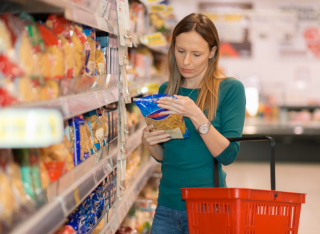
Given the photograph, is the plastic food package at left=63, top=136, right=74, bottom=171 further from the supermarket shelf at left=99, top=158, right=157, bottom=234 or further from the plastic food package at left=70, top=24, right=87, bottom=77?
the supermarket shelf at left=99, top=158, right=157, bottom=234

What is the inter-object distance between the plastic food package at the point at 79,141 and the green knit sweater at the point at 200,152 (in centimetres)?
43

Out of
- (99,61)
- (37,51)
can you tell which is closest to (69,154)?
(37,51)

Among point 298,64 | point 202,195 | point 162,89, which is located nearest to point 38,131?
point 202,195

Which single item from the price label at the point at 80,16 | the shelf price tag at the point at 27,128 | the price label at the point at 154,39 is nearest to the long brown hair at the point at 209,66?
the price label at the point at 80,16

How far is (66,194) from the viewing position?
1.15 m

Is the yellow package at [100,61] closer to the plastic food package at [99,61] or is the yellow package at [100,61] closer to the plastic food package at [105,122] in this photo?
the plastic food package at [99,61]

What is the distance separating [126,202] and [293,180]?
3.72 m

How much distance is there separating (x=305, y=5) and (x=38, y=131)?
8081mm

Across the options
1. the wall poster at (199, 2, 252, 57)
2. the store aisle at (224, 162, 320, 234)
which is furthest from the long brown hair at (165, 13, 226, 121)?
the wall poster at (199, 2, 252, 57)

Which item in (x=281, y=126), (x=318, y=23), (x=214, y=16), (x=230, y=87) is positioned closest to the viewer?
(x=230, y=87)

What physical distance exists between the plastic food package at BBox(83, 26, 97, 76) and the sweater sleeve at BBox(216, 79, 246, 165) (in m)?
0.60

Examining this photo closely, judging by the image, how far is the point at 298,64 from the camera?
785 cm

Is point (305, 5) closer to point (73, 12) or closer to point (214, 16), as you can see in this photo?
point (214, 16)

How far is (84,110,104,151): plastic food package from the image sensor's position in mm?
1667
